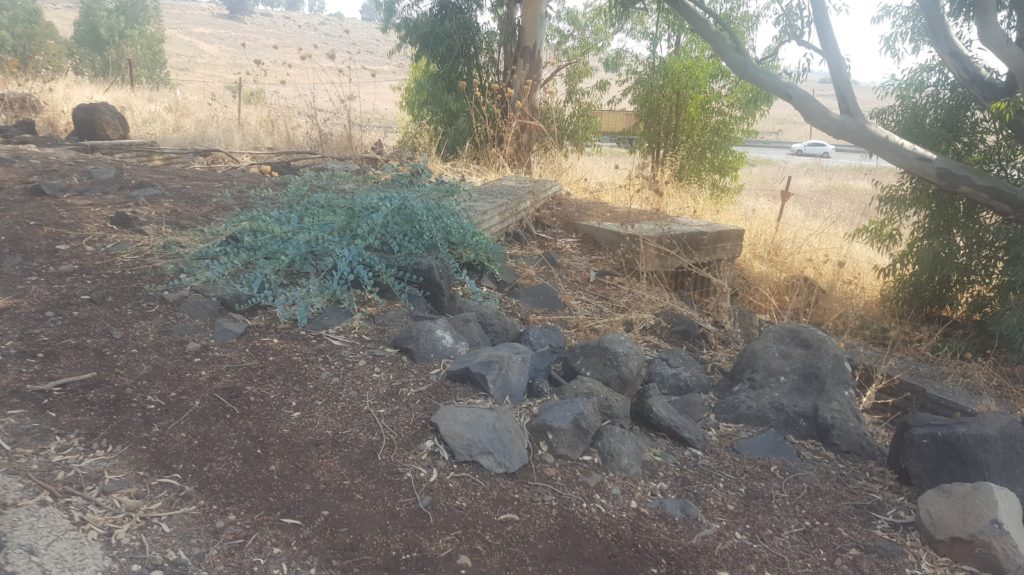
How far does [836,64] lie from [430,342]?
15.8 feet

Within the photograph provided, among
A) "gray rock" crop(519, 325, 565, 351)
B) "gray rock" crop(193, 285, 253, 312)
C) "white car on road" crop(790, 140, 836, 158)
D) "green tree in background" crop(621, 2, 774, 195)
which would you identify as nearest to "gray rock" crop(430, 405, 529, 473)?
"gray rock" crop(519, 325, 565, 351)

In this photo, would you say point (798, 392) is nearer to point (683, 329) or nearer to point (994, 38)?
point (683, 329)

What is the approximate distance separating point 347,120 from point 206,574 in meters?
6.83

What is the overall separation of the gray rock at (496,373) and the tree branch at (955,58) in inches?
193

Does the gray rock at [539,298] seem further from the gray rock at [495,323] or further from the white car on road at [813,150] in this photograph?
the white car on road at [813,150]

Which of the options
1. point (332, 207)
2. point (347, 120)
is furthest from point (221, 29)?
point (332, 207)

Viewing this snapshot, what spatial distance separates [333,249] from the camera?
388 cm

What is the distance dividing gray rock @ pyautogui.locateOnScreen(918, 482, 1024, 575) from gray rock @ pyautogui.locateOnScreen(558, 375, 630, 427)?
1.13 meters

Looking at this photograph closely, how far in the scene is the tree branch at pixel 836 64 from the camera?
6355 millimetres

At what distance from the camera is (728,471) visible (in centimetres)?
316

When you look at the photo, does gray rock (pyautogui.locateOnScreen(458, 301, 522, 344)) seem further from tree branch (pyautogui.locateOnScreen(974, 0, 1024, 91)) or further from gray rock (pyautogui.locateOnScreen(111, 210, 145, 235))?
tree branch (pyautogui.locateOnScreen(974, 0, 1024, 91))

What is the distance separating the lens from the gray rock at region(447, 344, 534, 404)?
3186 millimetres

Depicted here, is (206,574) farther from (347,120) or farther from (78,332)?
(347,120)

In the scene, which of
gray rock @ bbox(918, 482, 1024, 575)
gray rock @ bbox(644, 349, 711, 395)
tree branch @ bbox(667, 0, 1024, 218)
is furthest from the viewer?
tree branch @ bbox(667, 0, 1024, 218)
